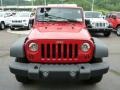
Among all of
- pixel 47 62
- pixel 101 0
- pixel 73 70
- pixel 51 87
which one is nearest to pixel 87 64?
pixel 73 70

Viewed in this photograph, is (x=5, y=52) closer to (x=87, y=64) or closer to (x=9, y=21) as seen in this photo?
(x=87, y=64)

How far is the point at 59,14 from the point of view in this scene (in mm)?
8352

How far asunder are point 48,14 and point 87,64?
2.34 metres

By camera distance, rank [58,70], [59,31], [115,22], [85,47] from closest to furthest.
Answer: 1. [58,70]
2. [85,47]
3. [59,31]
4. [115,22]

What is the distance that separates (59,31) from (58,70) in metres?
1.26

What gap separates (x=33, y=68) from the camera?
630cm

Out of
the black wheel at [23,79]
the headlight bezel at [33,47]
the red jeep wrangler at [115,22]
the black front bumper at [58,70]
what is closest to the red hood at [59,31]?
the headlight bezel at [33,47]

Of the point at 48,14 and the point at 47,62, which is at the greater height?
the point at 48,14

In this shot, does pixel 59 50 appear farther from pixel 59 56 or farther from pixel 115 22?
pixel 115 22

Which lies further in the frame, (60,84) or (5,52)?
(5,52)

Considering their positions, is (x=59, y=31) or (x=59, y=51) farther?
(x=59, y=31)

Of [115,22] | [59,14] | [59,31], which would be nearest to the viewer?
[59,31]

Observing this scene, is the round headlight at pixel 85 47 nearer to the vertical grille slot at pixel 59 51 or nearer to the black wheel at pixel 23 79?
the vertical grille slot at pixel 59 51

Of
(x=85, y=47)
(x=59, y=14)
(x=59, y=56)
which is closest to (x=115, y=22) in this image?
(x=59, y=14)
